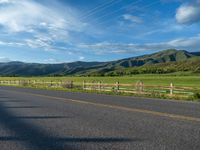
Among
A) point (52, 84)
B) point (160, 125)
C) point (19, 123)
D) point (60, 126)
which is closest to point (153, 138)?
point (160, 125)

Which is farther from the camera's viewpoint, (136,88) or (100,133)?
(136,88)

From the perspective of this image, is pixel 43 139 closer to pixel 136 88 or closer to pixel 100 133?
pixel 100 133

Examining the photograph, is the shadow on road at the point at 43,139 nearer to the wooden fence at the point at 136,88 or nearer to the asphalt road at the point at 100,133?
the asphalt road at the point at 100,133

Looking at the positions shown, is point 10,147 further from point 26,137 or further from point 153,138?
point 153,138

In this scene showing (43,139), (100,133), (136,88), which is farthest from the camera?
(136,88)

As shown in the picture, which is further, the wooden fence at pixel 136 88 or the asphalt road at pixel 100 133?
the wooden fence at pixel 136 88

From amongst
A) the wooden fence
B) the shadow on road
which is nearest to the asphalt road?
the shadow on road

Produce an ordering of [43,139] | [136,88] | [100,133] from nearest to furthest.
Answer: [43,139]
[100,133]
[136,88]

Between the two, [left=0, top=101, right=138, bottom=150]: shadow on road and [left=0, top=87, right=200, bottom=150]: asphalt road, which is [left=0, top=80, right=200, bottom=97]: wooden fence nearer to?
[left=0, top=87, right=200, bottom=150]: asphalt road

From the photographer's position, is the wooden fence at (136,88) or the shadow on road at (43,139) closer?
the shadow on road at (43,139)

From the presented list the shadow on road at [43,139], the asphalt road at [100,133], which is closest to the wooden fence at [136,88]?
the asphalt road at [100,133]

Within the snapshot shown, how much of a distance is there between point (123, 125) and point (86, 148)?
7.57 ft

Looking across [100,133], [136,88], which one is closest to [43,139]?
[100,133]

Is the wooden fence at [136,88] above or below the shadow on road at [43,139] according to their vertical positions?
above
